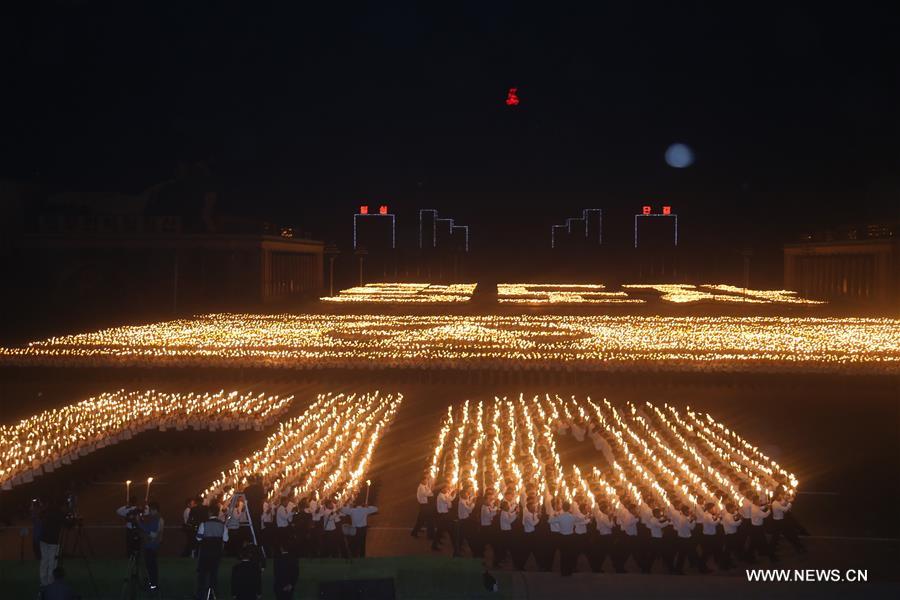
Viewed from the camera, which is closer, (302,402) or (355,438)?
(355,438)

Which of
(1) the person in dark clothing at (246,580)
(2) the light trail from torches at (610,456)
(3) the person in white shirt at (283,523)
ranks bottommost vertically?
(3) the person in white shirt at (283,523)

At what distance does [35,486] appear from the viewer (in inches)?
739

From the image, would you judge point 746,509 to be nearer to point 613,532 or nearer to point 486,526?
point 613,532

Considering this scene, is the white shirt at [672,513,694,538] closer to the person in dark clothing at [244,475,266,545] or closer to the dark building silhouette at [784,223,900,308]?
the person in dark clothing at [244,475,266,545]

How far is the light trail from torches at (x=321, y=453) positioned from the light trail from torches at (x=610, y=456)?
1678mm

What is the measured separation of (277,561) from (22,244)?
52.9m

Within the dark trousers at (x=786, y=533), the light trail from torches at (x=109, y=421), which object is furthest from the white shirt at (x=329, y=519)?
the dark trousers at (x=786, y=533)

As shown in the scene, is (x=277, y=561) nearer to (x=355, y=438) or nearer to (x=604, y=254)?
(x=355, y=438)

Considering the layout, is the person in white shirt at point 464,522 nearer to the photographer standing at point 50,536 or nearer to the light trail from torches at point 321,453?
the light trail from torches at point 321,453

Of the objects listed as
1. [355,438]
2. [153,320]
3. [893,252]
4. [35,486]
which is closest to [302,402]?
[355,438]

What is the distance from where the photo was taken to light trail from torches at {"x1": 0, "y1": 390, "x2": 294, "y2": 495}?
19750 mm

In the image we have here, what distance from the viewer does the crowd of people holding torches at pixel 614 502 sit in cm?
1467

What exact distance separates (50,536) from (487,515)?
6.18 m

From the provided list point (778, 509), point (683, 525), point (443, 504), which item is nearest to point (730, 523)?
point (683, 525)
